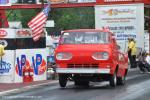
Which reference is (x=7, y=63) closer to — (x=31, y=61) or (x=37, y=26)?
(x=31, y=61)

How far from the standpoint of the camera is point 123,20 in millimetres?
40062

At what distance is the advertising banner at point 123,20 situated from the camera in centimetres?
3931

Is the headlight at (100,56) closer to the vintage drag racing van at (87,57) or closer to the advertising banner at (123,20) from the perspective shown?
the vintage drag racing van at (87,57)

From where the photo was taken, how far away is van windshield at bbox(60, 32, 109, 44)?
21016 mm

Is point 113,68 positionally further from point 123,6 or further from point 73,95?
point 123,6

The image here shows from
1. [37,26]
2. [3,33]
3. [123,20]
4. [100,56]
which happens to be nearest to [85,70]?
[100,56]

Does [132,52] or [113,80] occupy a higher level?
[132,52]

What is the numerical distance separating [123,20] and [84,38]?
1923 centimetres

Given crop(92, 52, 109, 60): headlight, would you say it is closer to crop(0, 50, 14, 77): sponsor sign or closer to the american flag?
crop(0, 50, 14, 77): sponsor sign

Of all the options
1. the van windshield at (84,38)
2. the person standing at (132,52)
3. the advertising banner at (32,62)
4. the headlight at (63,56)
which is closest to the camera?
the headlight at (63,56)

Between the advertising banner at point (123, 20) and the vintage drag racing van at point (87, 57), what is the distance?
57.8 ft

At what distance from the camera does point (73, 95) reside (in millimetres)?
18109

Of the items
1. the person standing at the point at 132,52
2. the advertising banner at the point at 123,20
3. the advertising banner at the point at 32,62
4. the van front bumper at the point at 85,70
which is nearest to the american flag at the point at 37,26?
the advertising banner at the point at 32,62

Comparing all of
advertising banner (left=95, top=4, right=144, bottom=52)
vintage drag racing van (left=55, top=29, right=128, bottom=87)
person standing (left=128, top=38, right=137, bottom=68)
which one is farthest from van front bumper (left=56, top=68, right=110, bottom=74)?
advertising banner (left=95, top=4, right=144, bottom=52)
